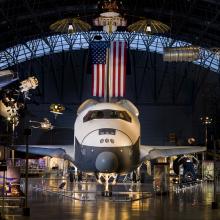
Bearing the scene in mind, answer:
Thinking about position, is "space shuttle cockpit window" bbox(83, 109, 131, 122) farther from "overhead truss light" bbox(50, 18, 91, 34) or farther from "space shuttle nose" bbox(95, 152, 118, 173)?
"overhead truss light" bbox(50, 18, 91, 34)

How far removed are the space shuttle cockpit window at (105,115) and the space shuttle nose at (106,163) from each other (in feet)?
6.47

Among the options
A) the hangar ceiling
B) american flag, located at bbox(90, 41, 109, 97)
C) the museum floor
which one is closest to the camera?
the museum floor

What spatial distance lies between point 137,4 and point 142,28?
19.2m

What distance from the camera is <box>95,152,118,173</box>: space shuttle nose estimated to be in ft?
52.5

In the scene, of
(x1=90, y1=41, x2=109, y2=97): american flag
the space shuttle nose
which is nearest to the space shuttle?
the space shuttle nose

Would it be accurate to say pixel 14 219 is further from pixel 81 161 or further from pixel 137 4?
pixel 137 4

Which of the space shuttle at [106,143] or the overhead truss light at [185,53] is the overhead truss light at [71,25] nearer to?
the overhead truss light at [185,53]

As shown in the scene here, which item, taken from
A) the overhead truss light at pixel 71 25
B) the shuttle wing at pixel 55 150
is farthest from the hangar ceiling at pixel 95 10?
the shuttle wing at pixel 55 150

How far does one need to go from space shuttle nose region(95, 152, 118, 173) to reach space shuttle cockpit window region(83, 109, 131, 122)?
197 cm

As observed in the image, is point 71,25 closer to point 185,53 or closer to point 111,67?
point 111,67

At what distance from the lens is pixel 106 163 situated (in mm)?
16016

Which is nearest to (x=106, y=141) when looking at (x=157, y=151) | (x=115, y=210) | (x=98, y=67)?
(x=115, y=210)

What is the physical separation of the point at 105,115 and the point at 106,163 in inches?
96.7

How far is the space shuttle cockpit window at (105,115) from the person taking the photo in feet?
58.9
